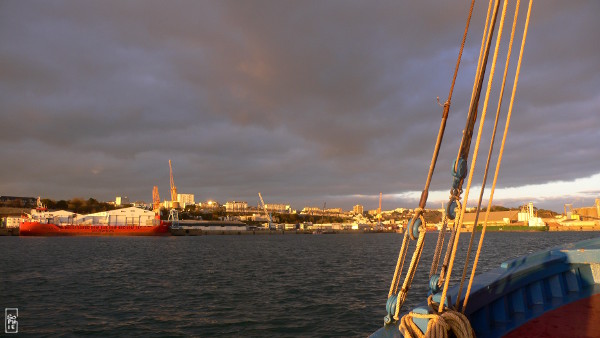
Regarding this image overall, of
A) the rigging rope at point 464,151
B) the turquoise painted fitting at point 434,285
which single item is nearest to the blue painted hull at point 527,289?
the turquoise painted fitting at point 434,285

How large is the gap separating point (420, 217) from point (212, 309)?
17361mm

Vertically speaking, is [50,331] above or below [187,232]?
above

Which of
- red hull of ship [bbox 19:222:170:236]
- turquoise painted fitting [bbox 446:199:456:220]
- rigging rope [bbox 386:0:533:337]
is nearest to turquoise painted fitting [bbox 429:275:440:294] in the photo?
rigging rope [bbox 386:0:533:337]

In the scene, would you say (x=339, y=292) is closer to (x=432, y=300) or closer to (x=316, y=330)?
(x=316, y=330)

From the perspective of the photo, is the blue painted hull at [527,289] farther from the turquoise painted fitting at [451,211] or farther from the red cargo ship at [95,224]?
the red cargo ship at [95,224]

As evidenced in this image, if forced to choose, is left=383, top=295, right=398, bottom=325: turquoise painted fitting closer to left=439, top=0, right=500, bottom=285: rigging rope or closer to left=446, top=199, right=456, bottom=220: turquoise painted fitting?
left=439, top=0, right=500, bottom=285: rigging rope

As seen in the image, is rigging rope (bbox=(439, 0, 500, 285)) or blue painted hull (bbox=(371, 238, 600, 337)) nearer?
rigging rope (bbox=(439, 0, 500, 285))

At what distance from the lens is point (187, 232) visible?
7092 inches

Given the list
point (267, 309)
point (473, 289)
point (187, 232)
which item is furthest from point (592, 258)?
point (187, 232)
